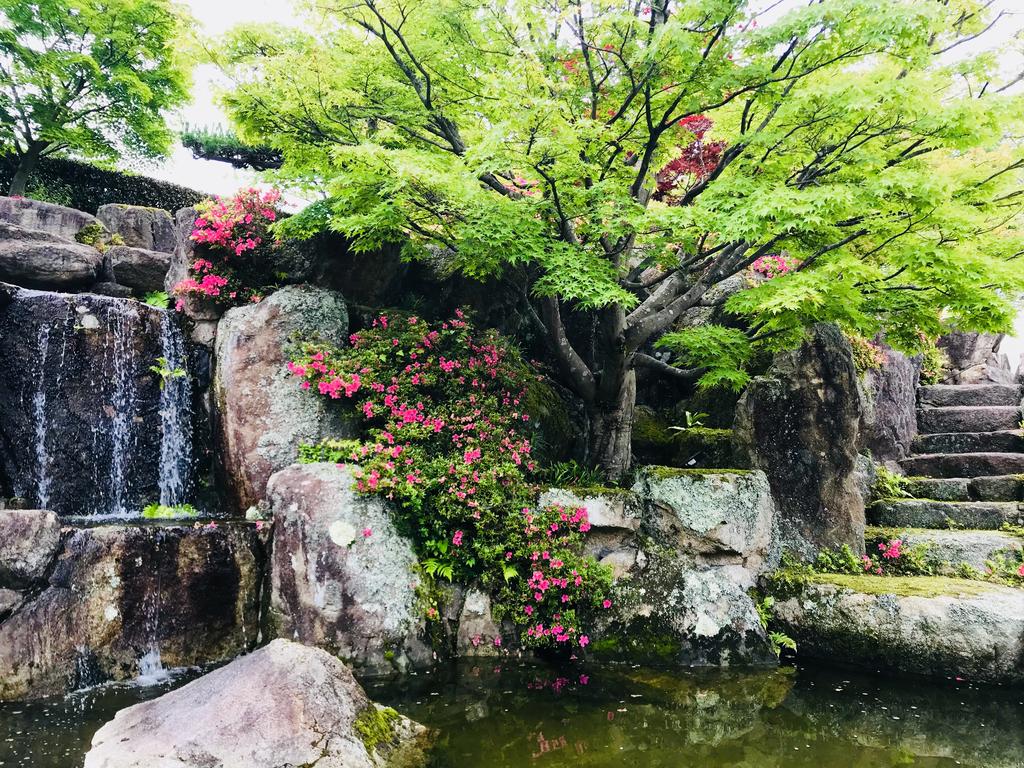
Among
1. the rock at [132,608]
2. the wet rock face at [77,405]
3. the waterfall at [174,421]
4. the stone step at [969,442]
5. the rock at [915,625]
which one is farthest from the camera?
the stone step at [969,442]

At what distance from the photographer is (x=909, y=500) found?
33.2ft

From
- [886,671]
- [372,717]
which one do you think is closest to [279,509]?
[372,717]

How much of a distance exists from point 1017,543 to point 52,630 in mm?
11799

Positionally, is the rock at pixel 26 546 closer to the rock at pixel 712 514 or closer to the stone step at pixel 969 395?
the rock at pixel 712 514

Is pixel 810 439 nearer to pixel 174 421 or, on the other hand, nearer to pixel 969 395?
pixel 969 395

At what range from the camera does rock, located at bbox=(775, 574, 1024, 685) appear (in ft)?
21.3

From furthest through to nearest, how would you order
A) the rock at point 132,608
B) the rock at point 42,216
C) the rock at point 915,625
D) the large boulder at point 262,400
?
the rock at point 42,216 < the large boulder at point 262,400 < the rock at point 915,625 < the rock at point 132,608

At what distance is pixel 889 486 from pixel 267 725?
10772 mm

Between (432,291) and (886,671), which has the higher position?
(432,291)

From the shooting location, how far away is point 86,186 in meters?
18.0

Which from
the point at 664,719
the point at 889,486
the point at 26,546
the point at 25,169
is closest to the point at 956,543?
the point at 889,486

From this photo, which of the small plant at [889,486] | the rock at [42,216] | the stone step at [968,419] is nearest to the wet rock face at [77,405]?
the rock at [42,216]

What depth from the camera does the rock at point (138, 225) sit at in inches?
639

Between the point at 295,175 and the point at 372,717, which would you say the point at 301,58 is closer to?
the point at 295,175
